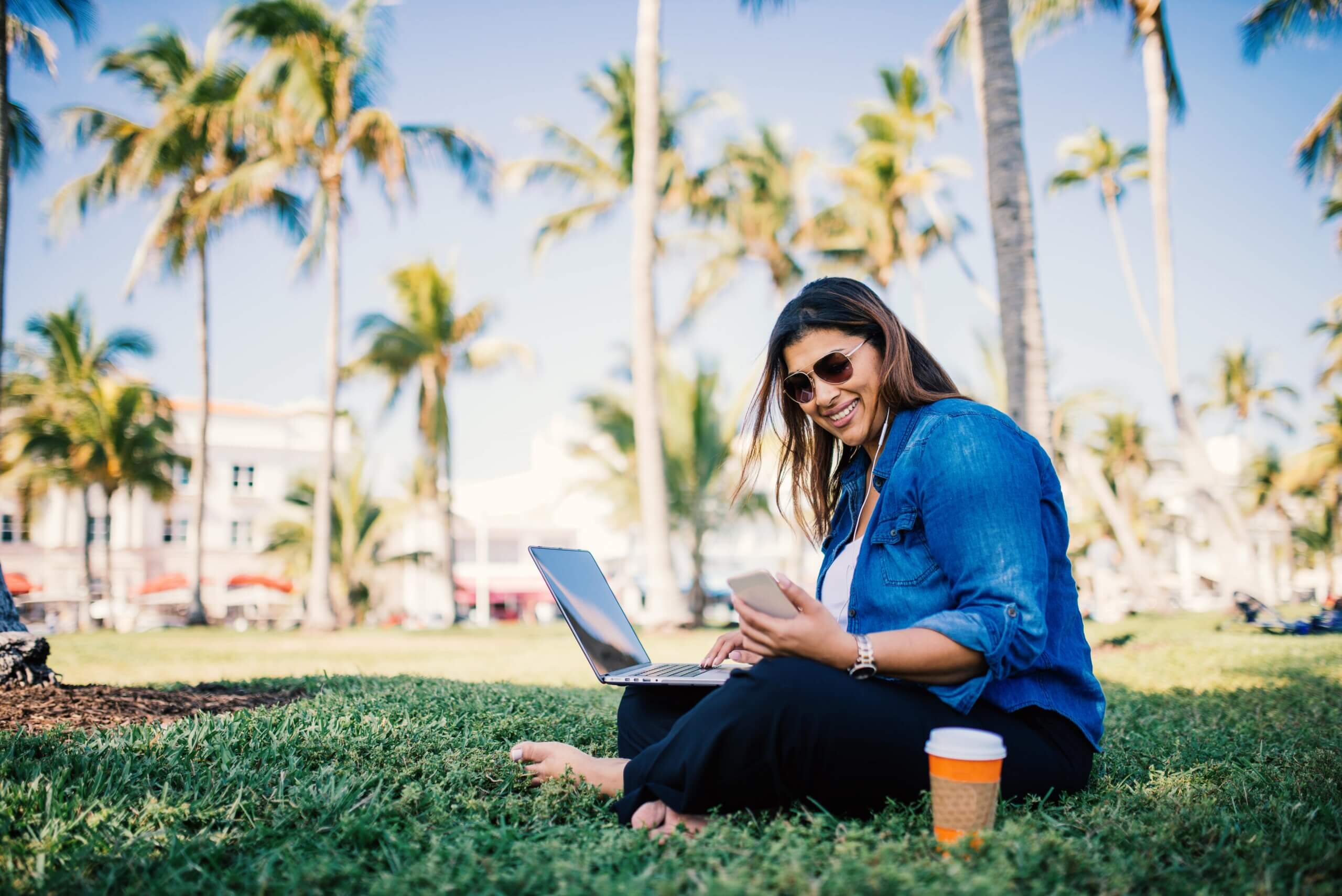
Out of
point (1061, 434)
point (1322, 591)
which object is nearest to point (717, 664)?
point (1061, 434)

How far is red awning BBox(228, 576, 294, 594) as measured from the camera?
110 feet

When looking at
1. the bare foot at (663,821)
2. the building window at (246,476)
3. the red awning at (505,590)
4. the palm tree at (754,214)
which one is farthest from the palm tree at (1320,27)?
the building window at (246,476)

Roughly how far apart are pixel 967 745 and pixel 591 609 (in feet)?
4.90

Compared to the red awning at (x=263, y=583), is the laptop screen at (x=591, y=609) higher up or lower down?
higher up

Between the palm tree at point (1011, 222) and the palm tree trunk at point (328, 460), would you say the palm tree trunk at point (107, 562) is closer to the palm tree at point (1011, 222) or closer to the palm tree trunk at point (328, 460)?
the palm tree trunk at point (328, 460)

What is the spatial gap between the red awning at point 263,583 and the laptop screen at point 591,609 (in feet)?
111

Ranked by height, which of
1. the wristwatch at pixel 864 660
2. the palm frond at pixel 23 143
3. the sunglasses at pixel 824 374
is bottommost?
the wristwatch at pixel 864 660

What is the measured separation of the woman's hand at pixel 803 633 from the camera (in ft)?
6.11

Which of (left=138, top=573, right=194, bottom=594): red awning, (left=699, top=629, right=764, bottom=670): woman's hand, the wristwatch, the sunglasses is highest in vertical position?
the sunglasses

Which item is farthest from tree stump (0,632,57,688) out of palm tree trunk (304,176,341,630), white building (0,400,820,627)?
white building (0,400,820,627)

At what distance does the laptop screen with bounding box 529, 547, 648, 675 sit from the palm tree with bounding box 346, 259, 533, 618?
20.5 m

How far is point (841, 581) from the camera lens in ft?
8.16

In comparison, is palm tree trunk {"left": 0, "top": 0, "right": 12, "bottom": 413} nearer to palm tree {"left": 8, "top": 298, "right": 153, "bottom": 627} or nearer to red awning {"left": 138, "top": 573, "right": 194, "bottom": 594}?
palm tree {"left": 8, "top": 298, "right": 153, "bottom": 627}

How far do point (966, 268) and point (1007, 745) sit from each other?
16454mm
